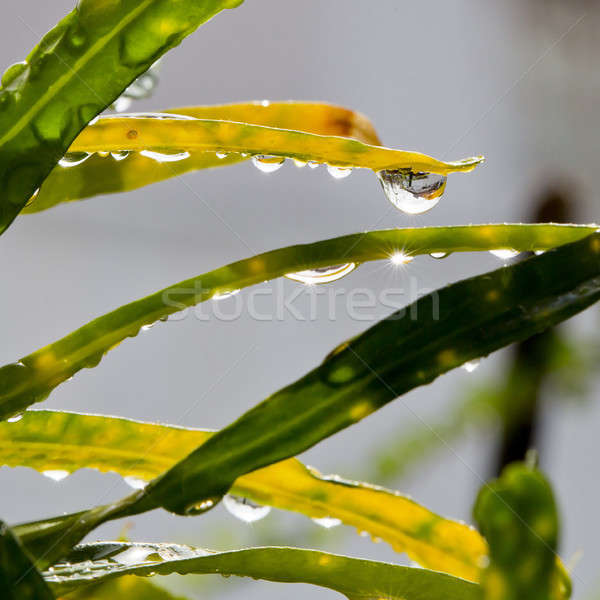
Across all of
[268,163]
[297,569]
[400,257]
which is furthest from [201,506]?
[268,163]

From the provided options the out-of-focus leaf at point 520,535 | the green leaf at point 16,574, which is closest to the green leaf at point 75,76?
the green leaf at point 16,574

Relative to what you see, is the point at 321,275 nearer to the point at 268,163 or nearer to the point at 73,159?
the point at 268,163

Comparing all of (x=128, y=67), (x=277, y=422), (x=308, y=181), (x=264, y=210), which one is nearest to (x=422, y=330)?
(x=277, y=422)

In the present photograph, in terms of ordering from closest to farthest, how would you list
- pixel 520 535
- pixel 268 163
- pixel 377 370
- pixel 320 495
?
pixel 520 535, pixel 377 370, pixel 320 495, pixel 268 163

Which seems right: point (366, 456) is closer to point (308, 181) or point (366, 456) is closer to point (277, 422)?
point (277, 422)

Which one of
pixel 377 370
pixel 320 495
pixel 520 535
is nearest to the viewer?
pixel 520 535

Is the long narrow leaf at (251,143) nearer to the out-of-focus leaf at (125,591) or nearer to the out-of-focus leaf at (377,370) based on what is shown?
the out-of-focus leaf at (377,370)

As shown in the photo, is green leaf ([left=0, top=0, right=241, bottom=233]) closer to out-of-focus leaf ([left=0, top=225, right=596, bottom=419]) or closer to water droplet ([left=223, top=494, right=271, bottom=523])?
out-of-focus leaf ([left=0, top=225, right=596, bottom=419])
